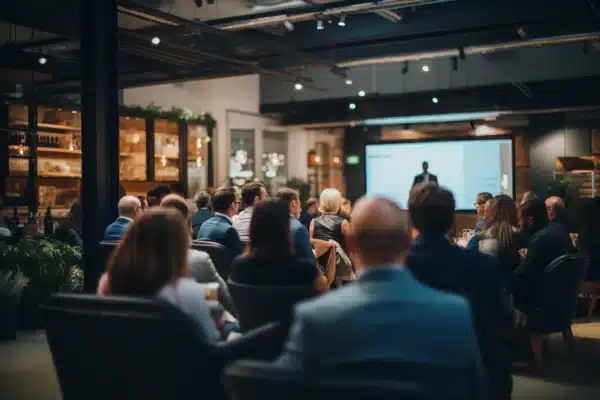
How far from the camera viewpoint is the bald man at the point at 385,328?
1.75 m

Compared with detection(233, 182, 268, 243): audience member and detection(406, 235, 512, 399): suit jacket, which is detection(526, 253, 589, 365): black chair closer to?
detection(233, 182, 268, 243): audience member

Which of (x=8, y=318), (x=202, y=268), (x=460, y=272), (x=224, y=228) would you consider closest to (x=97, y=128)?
(x=224, y=228)

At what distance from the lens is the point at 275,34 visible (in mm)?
11219

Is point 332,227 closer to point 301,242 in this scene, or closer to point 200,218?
point 200,218

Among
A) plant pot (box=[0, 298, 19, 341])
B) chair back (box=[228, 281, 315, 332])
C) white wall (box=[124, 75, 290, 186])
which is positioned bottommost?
plant pot (box=[0, 298, 19, 341])

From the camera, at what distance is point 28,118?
11.0 meters

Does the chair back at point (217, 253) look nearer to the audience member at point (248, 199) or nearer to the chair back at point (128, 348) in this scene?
the audience member at point (248, 199)

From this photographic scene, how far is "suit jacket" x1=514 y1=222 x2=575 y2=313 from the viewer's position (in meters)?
5.56

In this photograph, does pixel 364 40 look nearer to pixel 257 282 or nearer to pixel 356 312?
pixel 257 282

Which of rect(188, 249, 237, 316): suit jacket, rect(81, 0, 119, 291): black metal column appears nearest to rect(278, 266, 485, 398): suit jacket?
rect(188, 249, 237, 316): suit jacket

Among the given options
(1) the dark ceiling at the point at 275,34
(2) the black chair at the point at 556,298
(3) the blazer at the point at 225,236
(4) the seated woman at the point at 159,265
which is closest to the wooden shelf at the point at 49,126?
(1) the dark ceiling at the point at 275,34

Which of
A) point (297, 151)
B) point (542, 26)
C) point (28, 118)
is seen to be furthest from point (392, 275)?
point (297, 151)

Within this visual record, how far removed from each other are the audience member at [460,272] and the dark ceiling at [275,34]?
16.4 feet

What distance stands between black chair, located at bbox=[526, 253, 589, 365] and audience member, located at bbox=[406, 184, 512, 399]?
259cm
